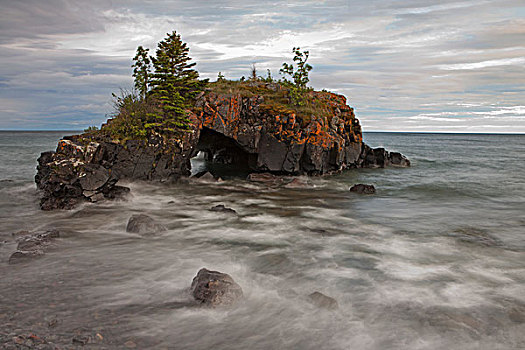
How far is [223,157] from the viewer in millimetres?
27516

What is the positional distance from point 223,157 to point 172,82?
1114 centimetres

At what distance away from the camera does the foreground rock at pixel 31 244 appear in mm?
6984

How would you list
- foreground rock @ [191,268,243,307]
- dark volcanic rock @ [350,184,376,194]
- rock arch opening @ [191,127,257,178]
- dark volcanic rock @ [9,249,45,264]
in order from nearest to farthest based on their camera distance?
foreground rock @ [191,268,243,307], dark volcanic rock @ [9,249,45,264], dark volcanic rock @ [350,184,376,194], rock arch opening @ [191,127,257,178]

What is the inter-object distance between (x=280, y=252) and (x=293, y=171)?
37.5ft

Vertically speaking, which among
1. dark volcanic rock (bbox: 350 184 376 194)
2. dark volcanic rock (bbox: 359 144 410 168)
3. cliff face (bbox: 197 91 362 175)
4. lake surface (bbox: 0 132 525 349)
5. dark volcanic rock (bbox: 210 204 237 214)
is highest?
cliff face (bbox: 197 91 362 175)

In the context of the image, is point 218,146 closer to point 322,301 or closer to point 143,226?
point 143,226

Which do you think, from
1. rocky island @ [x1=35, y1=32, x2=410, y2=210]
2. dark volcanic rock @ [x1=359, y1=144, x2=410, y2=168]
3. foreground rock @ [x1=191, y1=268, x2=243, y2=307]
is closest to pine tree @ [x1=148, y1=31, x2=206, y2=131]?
rocky island @ [x1=35, y1=32, x2=410, y2=210]

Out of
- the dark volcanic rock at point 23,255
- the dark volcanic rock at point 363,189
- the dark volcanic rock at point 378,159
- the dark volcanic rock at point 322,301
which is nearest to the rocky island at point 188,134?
the dark volcanic rock at point 378,159

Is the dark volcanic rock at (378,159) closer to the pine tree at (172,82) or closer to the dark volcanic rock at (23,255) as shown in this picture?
the pine tree at (172,82)

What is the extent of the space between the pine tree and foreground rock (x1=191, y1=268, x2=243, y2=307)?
11.4 m

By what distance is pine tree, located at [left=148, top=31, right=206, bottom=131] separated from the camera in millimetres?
16281

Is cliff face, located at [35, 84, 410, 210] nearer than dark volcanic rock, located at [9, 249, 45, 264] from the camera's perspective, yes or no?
No

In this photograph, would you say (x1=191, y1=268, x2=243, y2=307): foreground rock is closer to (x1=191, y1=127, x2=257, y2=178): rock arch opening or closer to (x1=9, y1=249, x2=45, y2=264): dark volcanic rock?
(x1=9, y1=249, x2=45, y2=264): dark volcanic rock

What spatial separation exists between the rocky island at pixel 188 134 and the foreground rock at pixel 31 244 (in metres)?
3.18
